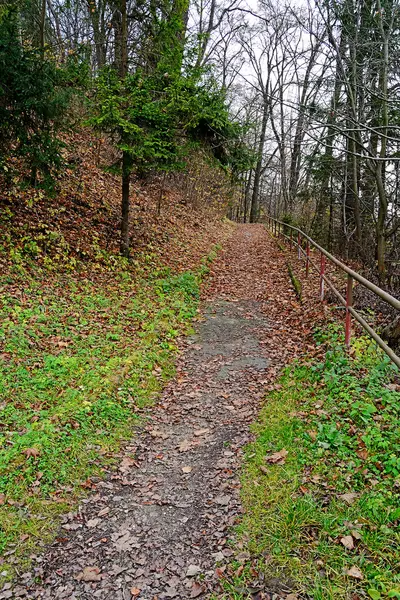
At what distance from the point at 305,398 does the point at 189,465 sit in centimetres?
171

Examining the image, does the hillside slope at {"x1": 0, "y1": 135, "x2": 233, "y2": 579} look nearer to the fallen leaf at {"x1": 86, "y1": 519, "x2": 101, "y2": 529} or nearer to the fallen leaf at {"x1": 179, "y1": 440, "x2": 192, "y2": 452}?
the fallen leaf at {"x1": 86, "y1": 519, "x2": 101, "y2": 529}

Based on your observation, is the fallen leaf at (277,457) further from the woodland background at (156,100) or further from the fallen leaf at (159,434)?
the woodland background at (156,100)

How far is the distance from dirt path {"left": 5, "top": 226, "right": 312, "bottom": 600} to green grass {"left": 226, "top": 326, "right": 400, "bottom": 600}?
28 centimetres

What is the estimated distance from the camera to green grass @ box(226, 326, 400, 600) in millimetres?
2672

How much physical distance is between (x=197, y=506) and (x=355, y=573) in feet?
4.75

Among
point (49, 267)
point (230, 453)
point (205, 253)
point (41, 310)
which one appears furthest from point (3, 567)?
point (205, 253)

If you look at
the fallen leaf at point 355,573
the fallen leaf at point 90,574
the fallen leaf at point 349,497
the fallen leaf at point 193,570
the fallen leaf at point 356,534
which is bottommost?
the fallen leaf at point 90,574

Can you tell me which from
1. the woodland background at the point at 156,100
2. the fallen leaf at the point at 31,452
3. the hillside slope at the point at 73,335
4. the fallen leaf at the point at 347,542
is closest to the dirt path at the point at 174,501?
the hillside slope at the point at 73,335

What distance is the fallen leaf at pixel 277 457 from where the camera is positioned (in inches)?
152

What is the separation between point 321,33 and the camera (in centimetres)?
1100

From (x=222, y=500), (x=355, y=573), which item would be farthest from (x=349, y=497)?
(x=222, y=500)

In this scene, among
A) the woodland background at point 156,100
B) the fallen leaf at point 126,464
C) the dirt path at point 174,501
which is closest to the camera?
the dirt path at point 174,501

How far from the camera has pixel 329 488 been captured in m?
3.32

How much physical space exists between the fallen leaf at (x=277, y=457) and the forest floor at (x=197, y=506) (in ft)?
0.03
